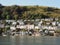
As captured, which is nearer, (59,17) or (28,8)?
(59,17)

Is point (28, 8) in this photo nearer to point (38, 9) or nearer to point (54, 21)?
point (38, 9)

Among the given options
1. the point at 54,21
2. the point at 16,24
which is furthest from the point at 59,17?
the point at 16,24

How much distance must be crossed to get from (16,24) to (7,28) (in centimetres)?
366

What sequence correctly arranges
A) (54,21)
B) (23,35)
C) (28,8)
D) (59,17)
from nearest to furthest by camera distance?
(23,35) → (54,21) → (59,17) → (28,8)

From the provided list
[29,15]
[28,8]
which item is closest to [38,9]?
[28,8]

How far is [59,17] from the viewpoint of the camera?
106 m

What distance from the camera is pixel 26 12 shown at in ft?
359

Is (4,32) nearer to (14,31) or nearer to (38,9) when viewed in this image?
(14,31)

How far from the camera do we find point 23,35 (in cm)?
9338

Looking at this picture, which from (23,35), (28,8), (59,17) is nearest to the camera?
(23,35)

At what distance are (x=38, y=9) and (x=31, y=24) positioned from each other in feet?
64.7

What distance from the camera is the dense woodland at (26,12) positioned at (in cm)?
10450

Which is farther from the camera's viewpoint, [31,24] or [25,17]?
[25,17]

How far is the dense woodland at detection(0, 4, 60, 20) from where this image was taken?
10450 cm
